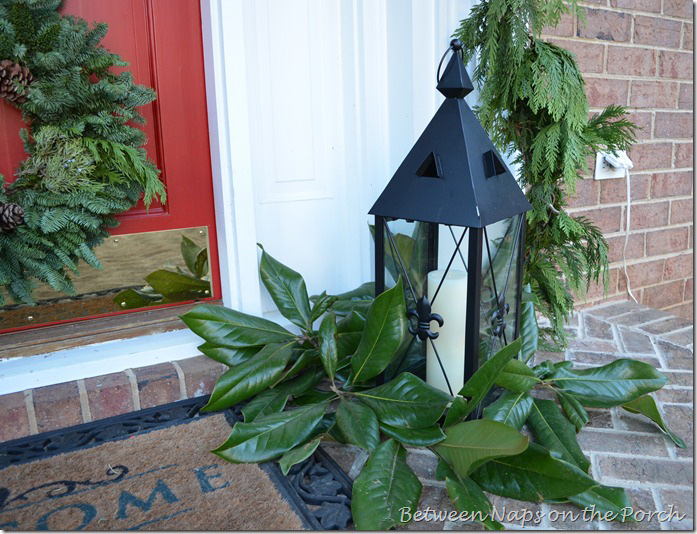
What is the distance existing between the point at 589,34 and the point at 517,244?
1.10 m

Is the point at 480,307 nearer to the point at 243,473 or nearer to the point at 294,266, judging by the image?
the point at 243,473

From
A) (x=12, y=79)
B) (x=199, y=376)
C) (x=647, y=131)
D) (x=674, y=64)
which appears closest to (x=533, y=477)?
(x=199, y=376)

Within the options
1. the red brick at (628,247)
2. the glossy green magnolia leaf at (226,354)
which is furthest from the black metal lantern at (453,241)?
the red brick at (628,247)

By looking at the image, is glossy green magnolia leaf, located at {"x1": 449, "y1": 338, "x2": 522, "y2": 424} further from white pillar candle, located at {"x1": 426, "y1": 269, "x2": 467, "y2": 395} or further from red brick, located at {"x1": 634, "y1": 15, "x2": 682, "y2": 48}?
red brick, located at {"x1": 634, "y1": 15, "x2": 682, "y2": 48}

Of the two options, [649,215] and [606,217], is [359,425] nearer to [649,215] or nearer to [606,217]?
[606,217]

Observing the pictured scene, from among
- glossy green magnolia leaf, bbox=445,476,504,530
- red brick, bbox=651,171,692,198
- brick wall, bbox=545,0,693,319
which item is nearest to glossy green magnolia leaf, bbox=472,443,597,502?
glossy green magnolia leaf, bbox=445,476,504,530

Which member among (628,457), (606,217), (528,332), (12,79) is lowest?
(628,457)

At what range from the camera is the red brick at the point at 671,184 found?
244cm

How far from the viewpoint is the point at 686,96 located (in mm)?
2500

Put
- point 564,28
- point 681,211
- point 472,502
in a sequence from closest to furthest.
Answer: point 472,502
point 564,28
point 681,211

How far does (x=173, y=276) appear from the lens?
5.55ft

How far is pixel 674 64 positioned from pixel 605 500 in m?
2.05

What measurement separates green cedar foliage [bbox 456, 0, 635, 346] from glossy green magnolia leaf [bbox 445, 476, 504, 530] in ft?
2.61

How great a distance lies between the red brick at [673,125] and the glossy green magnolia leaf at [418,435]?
1881 millimetres
